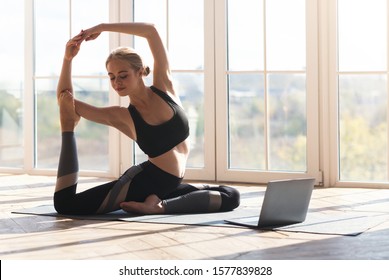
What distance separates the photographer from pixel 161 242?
9.32ft

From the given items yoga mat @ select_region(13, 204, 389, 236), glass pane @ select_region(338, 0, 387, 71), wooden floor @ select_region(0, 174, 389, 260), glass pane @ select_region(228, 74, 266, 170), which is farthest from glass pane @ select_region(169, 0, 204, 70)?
wooden floor @ select_region(0, 174, 389, 260)

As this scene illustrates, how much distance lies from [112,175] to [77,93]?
66 centimetres

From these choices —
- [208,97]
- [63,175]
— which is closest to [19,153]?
[208,97]

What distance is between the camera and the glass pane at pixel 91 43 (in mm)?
5309

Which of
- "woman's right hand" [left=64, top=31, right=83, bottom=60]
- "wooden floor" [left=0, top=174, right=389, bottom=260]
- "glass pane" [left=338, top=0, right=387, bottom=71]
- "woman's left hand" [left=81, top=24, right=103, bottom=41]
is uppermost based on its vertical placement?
"glass pane" [left=338, top=0, right=387, bottom=71]

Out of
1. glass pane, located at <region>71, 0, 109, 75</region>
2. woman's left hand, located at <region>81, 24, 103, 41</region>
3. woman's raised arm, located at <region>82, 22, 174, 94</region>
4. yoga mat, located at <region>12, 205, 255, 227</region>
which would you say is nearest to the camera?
yoga mat, located at <region>12, 205, 255, 227</region>

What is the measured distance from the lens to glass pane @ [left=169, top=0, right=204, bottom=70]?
5039mm

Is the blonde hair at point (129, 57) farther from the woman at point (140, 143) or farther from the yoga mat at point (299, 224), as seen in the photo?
the yoga mat at point (299, 224)

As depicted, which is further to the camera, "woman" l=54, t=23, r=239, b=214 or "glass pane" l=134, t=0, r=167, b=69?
"glass pane" l=134, t=0, r=167, b=69

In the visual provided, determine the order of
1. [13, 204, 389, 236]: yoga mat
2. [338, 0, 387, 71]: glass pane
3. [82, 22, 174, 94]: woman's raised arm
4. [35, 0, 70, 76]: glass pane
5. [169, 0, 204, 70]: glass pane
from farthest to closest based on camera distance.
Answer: [35, 0, 70, 76]: glass pane → [169, 0, 204, 70]: glass pane → [338, 0, 387, 71]: glass pane → [82, 22, 174, 94]: woman's raised arm → [13, 204, 389, 236]: yoga mat

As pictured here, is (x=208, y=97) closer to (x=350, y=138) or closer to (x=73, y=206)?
(x=350, y=138)

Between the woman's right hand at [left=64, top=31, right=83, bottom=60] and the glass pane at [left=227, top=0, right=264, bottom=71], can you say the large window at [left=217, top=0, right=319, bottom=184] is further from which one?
the woman's right hand at [left=64, top=31, right=83, bottom=60]

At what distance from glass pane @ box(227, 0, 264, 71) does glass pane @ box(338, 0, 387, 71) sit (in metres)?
0.51

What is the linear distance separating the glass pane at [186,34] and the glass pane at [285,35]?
47 cm
